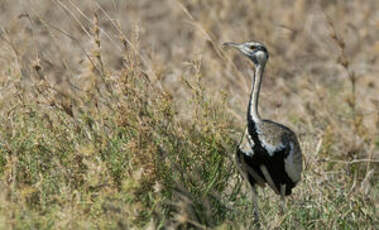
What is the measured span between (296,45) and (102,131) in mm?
4329

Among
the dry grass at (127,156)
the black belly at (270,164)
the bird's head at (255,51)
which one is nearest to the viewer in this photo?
the dry grass at (127,156)

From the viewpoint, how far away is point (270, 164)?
389 centimetres

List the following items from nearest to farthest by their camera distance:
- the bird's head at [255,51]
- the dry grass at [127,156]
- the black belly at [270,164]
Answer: the dry grass at [127,156] → the black belly at [270,164] → the bird's head at [255,51]

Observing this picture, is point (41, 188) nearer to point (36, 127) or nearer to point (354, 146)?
point (36, 127)

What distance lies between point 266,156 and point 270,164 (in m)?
0.06

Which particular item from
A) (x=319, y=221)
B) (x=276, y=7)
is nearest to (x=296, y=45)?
(x=276, y=7)

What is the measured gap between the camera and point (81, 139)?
137 inches

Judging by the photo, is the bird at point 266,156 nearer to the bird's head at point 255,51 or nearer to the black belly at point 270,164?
the black belly at point 270,164

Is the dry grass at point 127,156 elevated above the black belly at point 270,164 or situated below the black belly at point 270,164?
above

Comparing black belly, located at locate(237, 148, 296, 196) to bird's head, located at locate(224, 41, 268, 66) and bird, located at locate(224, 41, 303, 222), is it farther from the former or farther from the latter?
bird's head, located at locate(224, 41, 268, 66)

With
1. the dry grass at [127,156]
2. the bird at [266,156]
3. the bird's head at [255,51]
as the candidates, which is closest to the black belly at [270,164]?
the bird at [266,156]

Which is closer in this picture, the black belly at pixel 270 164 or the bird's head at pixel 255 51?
the black belly at pixel 270 164

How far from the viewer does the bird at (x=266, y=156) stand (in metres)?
3.86

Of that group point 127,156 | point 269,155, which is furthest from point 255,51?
point 127,156
